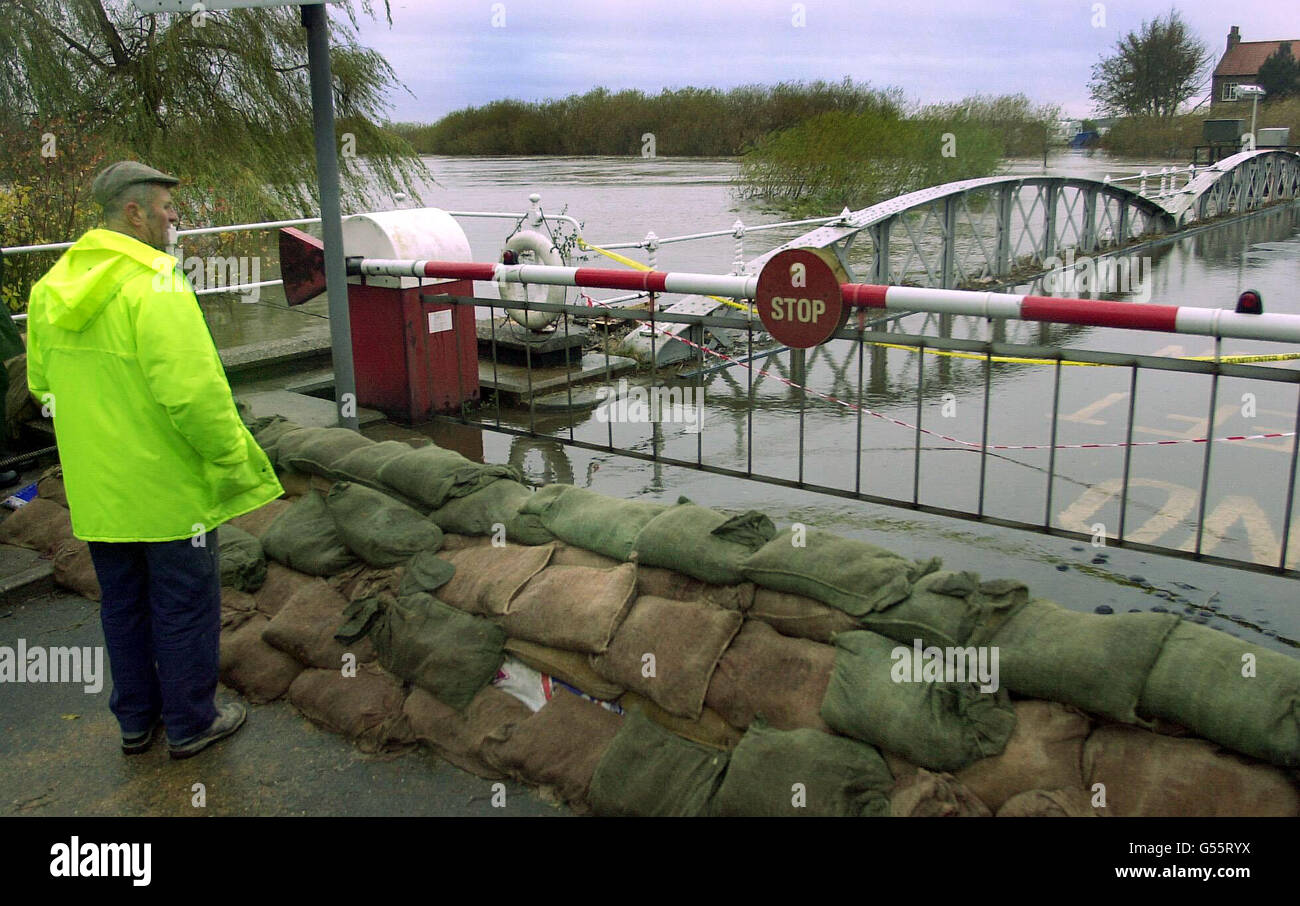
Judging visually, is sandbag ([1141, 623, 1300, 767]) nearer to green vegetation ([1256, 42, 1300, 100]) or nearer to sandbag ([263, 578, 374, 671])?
sandbag ([263, 578, 374, 671])

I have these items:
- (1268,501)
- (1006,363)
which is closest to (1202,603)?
(1268,501)

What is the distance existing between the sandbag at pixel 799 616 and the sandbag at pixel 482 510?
3.78ft

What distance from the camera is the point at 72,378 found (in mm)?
3342

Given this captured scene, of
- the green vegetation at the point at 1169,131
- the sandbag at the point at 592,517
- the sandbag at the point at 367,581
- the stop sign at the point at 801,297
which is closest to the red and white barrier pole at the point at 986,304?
the stop sign at the point at 801,297

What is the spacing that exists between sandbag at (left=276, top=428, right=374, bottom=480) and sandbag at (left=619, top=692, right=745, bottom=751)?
77.2 inches

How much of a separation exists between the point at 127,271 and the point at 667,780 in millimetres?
2206

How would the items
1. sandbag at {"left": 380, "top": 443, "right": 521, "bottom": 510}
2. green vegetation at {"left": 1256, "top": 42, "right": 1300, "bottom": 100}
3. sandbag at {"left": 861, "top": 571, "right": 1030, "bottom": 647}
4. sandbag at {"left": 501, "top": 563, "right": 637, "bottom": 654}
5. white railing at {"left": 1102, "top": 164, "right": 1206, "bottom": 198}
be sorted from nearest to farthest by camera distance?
sandbag at {"left": 861, "top": 571, "right": 1030, "bottom": 647} < sandbag at {"left": 501, "top": 563, "right": 637, "bottom": 654} < sandbag at {"left": 380, "top": 443, "right": 521, "bottom": 510} < white railing at {"left": 1102, "top": 164, "right": 1206, "bottom": 198} < green vegetation at {"left": 1256, "top": 42, "right": 1300, "bottom": 100}

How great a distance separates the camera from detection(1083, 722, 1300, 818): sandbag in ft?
8.32

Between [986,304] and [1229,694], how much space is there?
195 centimetres

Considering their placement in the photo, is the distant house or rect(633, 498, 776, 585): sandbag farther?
the distant house

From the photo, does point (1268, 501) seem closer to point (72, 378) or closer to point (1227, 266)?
point (72, 378)

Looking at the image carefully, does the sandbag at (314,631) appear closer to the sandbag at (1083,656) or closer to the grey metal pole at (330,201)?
the grey metal pole at (330,201)

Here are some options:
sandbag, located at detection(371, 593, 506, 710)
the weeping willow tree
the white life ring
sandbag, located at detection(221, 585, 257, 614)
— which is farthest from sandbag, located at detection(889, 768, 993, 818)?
the weeping willow tree

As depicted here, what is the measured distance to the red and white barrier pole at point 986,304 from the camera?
3.66 m
